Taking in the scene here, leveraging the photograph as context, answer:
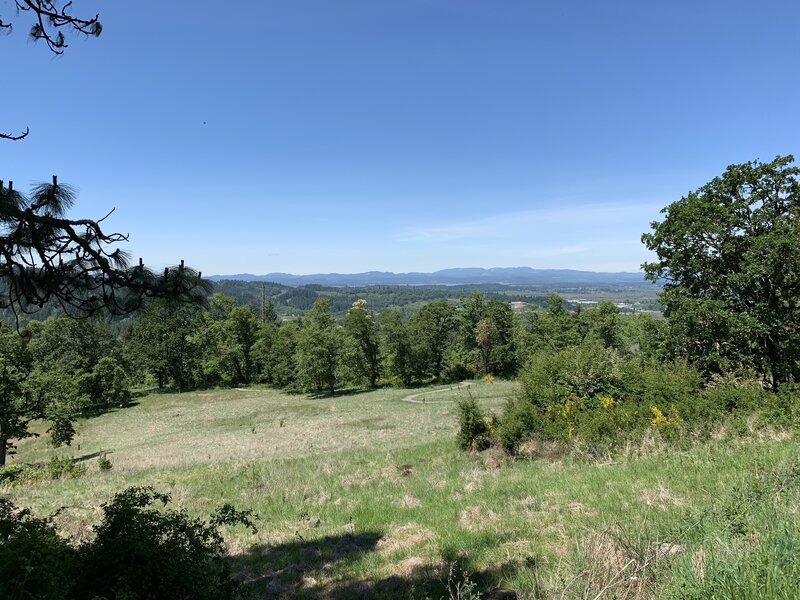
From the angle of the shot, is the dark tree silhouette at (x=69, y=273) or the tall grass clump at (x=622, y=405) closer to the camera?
the dark tree silhouette at (x=69, y=273)

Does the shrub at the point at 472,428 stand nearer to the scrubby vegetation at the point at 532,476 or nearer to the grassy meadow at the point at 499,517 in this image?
the scrubby vegetation at the point at 532,476

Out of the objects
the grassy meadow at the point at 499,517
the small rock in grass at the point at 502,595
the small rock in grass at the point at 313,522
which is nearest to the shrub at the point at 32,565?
the grassy meadow at the point at 499,517

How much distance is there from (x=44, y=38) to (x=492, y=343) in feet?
216

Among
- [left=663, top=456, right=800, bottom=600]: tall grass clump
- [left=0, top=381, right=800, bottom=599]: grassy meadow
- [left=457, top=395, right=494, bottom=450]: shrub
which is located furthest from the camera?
[left=457, top=395, right=494, bottom=450]: shrub

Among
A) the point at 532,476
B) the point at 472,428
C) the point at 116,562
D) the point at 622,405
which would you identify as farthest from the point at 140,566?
the point at 622,405

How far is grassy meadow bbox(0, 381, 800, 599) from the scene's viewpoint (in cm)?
408

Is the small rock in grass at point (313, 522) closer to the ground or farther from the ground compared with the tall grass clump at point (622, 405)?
closer to the ground

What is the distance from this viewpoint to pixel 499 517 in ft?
27.8

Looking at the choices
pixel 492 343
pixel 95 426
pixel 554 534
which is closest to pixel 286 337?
pixel 95 426

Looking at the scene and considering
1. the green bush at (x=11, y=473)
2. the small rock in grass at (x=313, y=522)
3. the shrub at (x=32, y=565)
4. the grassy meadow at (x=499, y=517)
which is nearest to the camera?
the shrub at (x=32, y=565)

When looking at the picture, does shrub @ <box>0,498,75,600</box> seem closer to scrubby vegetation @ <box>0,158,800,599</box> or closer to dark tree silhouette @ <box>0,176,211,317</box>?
scrubby vegetation @ <box>0,158,800,599</box>

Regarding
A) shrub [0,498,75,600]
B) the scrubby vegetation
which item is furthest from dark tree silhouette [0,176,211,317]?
shrub [0,498,75,600]

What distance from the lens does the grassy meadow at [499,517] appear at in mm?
4078

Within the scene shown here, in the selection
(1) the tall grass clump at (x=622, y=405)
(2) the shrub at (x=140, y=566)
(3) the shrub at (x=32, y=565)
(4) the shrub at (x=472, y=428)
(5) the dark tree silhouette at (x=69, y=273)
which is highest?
(5) the dark tree silhouette at (x=69, y=273)
